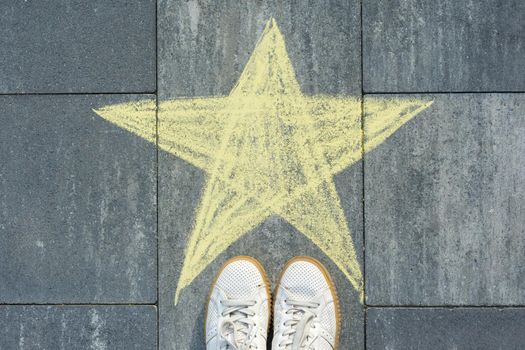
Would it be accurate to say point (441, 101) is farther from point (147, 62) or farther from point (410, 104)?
point (147, 62)

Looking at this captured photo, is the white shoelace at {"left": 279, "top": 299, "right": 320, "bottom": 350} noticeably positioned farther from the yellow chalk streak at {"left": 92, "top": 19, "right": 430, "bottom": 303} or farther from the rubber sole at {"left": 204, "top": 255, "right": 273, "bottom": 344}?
the yellow chalk streak at {"left": 92, "top": 19, "right": 430, "bottom": 303}

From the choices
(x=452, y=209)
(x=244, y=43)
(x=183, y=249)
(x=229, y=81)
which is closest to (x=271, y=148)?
(x=229, y=81)

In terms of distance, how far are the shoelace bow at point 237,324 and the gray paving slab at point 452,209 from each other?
543 millimetres

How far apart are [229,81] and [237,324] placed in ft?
3.56

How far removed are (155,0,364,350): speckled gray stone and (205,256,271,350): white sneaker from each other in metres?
0.05

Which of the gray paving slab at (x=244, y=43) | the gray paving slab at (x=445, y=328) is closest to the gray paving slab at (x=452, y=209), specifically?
the gray paving slab at (x=445, y=328)

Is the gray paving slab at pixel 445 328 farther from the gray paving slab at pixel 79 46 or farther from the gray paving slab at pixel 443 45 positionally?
the gray paving slab at pixel 79 46

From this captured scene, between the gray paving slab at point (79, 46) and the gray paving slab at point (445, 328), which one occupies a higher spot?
the gray paving slab at point (79, 46)

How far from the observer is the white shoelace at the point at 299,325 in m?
2.29

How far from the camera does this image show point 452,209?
2.34m

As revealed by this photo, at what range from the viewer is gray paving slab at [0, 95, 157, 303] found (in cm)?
238

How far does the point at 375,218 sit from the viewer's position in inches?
92.1

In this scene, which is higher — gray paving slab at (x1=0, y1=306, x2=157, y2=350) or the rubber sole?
the rubber sole

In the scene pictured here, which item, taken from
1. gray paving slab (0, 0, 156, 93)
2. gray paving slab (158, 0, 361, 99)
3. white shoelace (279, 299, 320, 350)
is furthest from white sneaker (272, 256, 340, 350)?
gray paving slab (0, 0, 156, 93)
